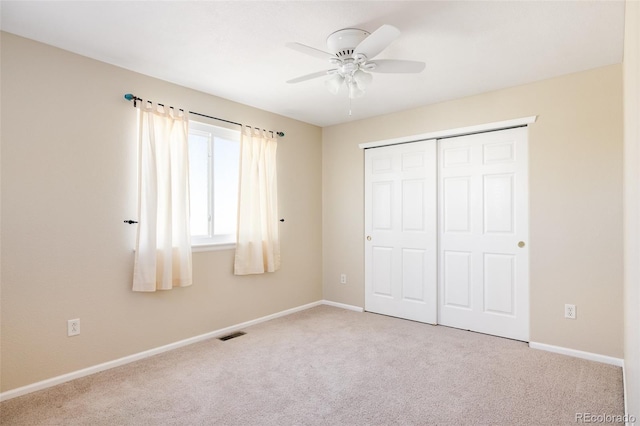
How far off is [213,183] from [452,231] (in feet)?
8.58

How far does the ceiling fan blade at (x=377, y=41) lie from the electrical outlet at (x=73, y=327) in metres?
2.79

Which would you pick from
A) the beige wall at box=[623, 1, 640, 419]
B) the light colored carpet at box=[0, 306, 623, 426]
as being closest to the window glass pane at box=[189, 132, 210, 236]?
the light colored carpet at box=[0, 306, 623, 426]

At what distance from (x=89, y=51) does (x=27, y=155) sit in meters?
0.89

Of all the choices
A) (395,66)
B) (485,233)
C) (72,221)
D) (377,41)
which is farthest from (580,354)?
(72,221)

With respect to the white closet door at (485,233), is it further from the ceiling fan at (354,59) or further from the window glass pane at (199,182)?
the window glass pane at (199,182)

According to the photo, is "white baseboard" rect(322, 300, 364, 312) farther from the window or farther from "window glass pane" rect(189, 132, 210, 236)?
"window glass pane" rect(189, 132, 210, 236)

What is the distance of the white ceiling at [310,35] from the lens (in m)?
2.11

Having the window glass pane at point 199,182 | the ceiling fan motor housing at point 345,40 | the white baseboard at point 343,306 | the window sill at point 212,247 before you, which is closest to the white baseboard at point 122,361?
the white baseboard at point 343,306

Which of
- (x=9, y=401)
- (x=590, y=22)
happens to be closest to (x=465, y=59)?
(x=590, y=22)

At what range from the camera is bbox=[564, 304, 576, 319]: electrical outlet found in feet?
9.98

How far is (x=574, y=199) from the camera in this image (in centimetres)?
304

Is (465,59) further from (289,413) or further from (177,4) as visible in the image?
(289,413)

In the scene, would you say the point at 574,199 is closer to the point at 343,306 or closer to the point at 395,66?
the point at 395,66

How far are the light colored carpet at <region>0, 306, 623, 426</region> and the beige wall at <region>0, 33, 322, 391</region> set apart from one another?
11.0 inches
